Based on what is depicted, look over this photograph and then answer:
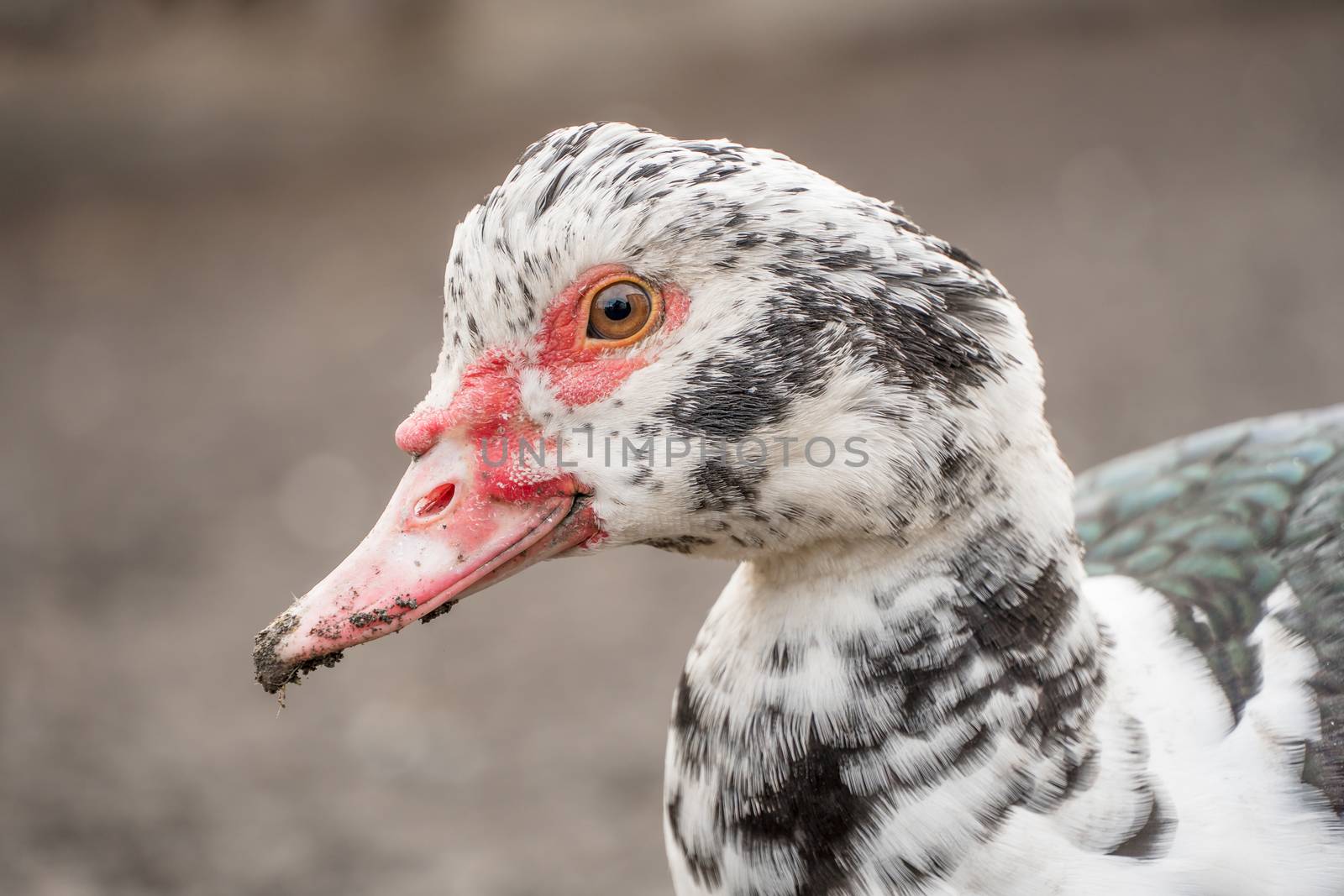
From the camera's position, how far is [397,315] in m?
5.89

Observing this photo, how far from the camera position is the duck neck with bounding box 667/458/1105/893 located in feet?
5.14

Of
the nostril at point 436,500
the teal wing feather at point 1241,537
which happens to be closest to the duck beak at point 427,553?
the nostril at point 436,500

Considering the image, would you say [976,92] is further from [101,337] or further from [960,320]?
[960,320]

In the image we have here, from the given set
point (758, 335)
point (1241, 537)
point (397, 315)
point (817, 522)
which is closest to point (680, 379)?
point (758, 335)

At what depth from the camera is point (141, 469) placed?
4.95 meters

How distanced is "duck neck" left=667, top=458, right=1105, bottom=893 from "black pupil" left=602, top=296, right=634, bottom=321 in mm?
387

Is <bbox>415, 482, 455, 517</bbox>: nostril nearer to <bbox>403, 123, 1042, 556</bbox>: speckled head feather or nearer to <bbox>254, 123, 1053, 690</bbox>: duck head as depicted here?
<bbox>254, 123, 1053, 690</bbox>: duck head

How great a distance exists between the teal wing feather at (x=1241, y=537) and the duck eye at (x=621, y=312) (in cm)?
96

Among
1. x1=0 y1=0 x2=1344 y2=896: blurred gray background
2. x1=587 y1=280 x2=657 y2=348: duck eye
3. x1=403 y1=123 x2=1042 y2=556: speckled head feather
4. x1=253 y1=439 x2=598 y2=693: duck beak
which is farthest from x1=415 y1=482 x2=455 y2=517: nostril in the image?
x1=0 y1=0 x2=1344 y2=896: blurred gray background

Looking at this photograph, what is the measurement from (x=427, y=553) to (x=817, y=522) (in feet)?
1.60

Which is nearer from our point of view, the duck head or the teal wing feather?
the duck head

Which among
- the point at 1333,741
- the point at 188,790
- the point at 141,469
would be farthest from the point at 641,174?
the point at 141,469

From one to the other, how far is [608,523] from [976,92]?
20.0 feet

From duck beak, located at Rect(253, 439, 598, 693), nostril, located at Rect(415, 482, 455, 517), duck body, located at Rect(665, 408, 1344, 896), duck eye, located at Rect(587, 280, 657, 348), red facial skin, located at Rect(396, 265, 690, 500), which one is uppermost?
duck eye, located at Rect(587, 280, 657, 348)
